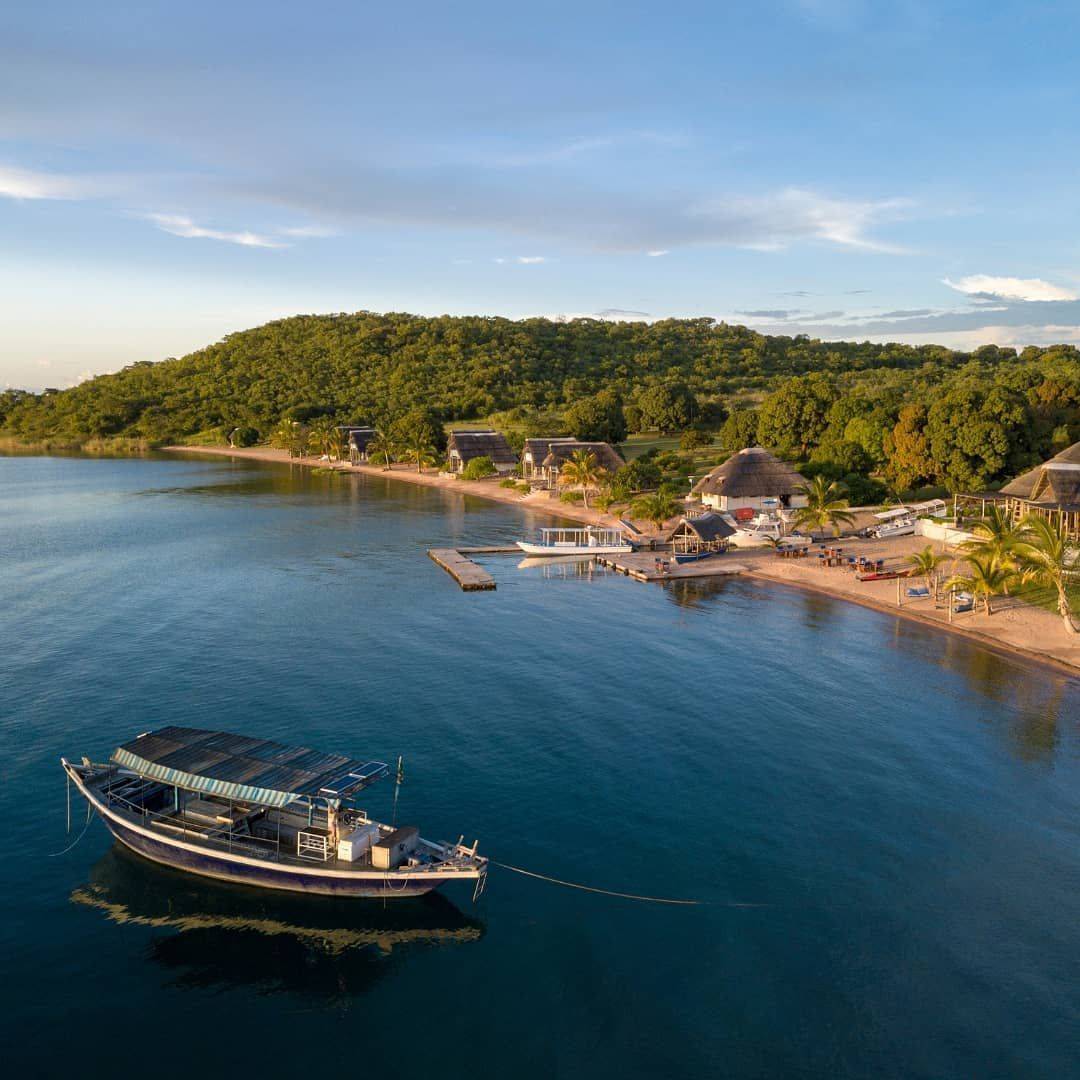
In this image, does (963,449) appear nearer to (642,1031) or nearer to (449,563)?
(449,563)

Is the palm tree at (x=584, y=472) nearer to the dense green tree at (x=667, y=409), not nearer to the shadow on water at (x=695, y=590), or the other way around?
the dense green tree at (x=667, y=409)

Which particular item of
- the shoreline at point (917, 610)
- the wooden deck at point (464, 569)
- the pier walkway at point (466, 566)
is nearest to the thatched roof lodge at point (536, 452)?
the shoreline at point (917, 610)

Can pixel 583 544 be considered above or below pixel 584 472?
below

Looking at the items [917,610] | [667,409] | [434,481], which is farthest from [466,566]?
[667,409]

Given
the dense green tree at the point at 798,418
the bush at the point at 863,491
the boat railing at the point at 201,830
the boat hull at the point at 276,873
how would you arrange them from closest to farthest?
1. the boat hull at the point at 276,873
2. the boat railing at the point at 201,830
3. the bush at the point at 863,491
4. the dense green tree at the point at 798,418

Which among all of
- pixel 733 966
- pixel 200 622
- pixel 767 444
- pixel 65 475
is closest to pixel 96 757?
pixel 200 622

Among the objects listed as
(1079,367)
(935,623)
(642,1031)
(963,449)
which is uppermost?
(1079,367)

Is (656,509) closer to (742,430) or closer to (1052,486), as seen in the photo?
(742,430)
